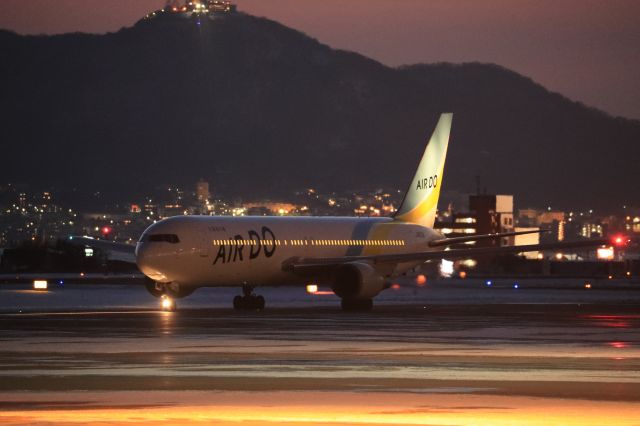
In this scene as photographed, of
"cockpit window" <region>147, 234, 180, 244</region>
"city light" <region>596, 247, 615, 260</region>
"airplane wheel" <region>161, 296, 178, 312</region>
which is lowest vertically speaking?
"city light" <region>596, 247, 615, 260</region>

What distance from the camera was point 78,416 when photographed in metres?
17.1

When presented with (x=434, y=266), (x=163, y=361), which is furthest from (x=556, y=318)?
(x=434, y=266)

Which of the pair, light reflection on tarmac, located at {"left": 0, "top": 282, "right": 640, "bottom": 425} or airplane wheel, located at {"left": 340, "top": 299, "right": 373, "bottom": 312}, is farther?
airplane wheel, located at {"left": 340, "top": 299, "right": 373, "bottom": 312}

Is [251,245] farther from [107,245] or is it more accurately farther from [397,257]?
[107,245]

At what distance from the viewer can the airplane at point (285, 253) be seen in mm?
48375

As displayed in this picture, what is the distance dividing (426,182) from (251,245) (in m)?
11.2

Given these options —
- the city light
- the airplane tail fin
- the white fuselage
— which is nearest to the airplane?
the white fuselage

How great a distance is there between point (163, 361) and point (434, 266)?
49576 mm

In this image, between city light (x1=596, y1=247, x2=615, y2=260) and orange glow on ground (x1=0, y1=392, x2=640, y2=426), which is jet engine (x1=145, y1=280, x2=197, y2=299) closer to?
orange glow on ground (x1=0, y1=392, x2=640, y2=426)

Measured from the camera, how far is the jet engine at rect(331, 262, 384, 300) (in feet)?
162

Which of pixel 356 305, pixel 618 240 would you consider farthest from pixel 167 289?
pixel 618 240

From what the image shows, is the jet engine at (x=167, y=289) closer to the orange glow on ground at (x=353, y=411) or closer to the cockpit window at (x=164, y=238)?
the cockpit window at (x=164, y=238)

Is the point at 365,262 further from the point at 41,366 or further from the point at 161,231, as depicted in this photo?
the point at 41,366

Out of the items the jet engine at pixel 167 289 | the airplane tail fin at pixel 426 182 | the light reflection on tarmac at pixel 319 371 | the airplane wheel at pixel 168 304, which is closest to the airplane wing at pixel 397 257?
the jet engine at pixel 167 289
